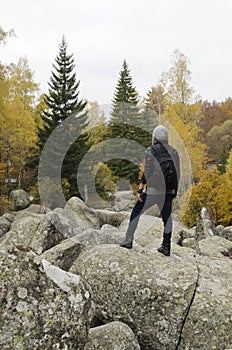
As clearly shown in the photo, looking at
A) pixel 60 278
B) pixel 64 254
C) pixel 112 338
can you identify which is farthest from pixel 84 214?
pixel 60 278

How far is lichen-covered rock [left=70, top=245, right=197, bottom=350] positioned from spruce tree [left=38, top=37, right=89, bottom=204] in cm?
2241

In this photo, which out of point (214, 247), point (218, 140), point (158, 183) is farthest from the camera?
point (218, 140)

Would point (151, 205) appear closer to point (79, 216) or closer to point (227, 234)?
point (79, 216)

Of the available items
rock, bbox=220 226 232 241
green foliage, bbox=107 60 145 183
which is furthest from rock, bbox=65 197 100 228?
green foliage, bbox=107 60 145 183

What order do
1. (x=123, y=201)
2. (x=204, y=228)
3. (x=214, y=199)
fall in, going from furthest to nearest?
(x=123, y=201)
(x=214, y=199)
(x=204, y=228)

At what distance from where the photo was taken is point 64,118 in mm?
30578

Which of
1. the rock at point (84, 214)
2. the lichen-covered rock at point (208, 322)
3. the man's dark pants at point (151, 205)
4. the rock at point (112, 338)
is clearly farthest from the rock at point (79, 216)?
the rock at point (112, 338)

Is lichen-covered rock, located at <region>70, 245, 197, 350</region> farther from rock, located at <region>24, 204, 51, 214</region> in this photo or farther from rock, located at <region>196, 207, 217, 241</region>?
rock, located at <region>24, 204, 51, 214</region>

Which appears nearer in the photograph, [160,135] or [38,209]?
[160,135]

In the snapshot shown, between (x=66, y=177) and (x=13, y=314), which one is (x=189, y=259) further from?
(x=66, y=177)

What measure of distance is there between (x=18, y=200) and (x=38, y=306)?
22989 millimetres

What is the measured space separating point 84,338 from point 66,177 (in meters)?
25.1

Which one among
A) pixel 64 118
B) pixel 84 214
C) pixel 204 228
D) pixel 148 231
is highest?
pixel 64 118

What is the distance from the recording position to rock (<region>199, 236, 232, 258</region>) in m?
9.37
